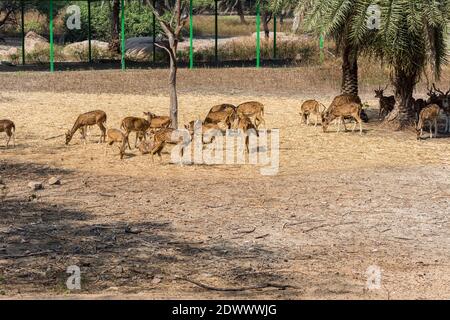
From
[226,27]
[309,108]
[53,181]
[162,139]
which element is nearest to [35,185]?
[53,181]

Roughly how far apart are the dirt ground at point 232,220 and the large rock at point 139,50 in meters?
16.4

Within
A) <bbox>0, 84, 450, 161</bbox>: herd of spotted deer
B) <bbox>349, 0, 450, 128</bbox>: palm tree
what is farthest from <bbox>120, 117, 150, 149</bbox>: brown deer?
<bbox>349, 0, 450, 128</bbox>: palm tree

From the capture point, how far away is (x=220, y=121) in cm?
2467

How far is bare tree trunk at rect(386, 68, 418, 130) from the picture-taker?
27766mm

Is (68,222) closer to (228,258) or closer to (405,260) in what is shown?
(228,258)

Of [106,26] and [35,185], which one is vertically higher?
[106,26]

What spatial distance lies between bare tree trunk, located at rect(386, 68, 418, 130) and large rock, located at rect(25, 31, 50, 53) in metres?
21.8

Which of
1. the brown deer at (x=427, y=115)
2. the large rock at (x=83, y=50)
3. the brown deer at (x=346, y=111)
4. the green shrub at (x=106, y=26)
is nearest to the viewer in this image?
the brown deer at (x=427, y=115)

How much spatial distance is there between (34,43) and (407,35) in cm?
2699

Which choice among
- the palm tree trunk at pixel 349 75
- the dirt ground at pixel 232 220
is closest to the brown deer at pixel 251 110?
the dirt ground at pixel 232 220

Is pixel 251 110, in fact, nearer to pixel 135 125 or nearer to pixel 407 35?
pixel 135 125

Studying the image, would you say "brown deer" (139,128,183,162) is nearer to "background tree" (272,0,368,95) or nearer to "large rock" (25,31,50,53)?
"background tree" (272,0,368,95)

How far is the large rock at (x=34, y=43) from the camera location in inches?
1854

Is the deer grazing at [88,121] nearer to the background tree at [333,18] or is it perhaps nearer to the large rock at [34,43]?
the background tree at [333,18]
